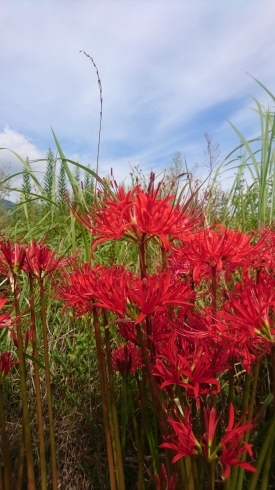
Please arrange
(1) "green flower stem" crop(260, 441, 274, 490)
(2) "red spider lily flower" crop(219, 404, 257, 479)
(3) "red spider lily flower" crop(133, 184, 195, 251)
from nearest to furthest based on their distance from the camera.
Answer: (2) "red spider lily flower" crop(219, 404, 257, 479) → (3) "red spider lily flower" crop(133, 184, 195, 251) → (1) "green flower stem" crop(260, 441, 274, 490)

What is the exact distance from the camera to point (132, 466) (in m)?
1.48

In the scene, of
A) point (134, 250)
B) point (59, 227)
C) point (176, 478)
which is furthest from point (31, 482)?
point (59, 227)

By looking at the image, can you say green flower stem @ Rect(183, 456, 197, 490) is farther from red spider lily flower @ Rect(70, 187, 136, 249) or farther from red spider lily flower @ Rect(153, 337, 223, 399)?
red spider lily flower @ Rect(70, 187, 136, 249)

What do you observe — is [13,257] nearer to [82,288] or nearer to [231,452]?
[82,288]

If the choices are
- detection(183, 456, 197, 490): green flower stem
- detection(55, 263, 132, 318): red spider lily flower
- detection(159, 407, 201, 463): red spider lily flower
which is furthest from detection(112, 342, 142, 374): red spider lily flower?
detection(159, 407, 201, 463): red spider lily flower

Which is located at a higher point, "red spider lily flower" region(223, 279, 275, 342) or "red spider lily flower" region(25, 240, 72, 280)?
"red spider lily flower" region(25, 240, 72, 280)

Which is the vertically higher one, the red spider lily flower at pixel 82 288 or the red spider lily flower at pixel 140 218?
the red spider lily flower at pixel 140 218

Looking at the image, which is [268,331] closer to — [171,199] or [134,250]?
[171,199]

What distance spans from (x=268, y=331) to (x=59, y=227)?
207 centimetres

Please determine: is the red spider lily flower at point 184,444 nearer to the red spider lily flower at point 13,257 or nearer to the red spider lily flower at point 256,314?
the red spider lily flower at point 256,314

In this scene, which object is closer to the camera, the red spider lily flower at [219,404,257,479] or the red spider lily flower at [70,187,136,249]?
the red spider lily flower at [219,404,257,479]

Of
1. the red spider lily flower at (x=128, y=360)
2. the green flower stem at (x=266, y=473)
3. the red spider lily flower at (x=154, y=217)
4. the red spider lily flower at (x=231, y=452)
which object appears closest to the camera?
the red spider lily flower at (x=231, y=452)

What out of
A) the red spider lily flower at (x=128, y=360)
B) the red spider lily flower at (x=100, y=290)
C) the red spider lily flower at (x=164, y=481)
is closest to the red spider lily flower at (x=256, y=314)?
the red spider lily flower at (x=100, y=290)

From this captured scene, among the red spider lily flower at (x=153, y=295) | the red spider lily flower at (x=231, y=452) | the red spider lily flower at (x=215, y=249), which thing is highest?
the red spider lily flower at (x=215, y=249)
